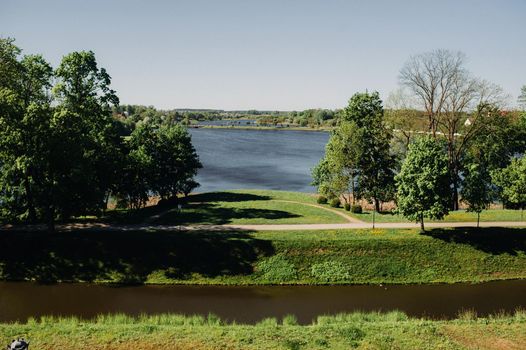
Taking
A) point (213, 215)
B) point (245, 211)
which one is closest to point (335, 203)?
point (245, 211)

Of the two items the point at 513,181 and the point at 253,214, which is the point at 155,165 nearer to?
the point at 253,214

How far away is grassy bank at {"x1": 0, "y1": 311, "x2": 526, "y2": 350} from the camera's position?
22.1 m

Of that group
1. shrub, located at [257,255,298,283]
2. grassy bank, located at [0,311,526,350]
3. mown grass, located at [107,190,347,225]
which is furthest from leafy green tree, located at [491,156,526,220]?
shrub, located at [257,255,298,283]

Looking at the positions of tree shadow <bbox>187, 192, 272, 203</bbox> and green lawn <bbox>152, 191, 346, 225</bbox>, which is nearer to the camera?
green lawn <bbox>152, 191, 346, 225</bbox>

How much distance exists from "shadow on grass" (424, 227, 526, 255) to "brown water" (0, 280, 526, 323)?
4357mm

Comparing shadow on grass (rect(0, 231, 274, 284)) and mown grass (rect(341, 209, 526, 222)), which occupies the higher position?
mown grass (rect(341, 209, 526, 222))

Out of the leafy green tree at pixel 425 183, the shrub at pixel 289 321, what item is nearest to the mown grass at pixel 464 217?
the leafy green tree at pixel 425 183

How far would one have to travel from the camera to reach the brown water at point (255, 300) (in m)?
28.9

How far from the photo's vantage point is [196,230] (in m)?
40.0

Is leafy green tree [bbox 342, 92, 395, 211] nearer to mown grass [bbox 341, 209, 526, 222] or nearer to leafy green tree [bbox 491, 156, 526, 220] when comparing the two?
mown grass [bbox 341, 209, 526, 222]

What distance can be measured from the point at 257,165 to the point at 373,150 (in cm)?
5551

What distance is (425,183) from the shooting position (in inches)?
1465

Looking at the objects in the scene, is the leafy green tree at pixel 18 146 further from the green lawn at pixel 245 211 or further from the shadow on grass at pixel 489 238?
the shadow on grass at pixel 489 238

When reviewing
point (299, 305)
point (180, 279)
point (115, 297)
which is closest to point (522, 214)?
point (299, 305)
